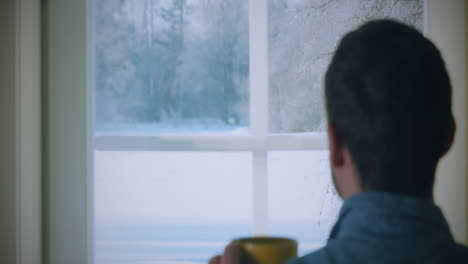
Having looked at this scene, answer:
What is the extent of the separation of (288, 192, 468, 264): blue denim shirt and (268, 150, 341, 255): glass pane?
1.00 m

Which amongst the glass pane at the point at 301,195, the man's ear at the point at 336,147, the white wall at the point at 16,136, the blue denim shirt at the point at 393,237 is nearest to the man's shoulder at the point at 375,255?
the blue denim shirt at the point at 393,237

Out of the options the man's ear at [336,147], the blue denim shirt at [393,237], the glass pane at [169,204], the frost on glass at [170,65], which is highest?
the frost on glass at [170,65]

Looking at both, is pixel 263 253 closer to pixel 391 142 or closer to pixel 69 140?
pixel 391 142

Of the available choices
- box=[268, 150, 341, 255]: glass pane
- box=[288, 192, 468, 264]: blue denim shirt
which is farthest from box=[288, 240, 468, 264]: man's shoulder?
box=[268, 150, 341, 255]: glass pane

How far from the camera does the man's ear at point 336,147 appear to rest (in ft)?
2.01

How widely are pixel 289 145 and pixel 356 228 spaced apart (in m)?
1.01

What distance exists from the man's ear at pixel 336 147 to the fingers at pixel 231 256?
17cm

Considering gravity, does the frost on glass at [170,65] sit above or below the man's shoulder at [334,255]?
above

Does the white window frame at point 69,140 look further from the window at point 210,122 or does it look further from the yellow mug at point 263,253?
the yellow mug at point 263,253

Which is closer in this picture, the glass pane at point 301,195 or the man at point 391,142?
the man at point 391,142

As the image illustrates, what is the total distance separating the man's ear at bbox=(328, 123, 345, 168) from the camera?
0.61m

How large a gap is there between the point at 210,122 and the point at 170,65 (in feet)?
0.75

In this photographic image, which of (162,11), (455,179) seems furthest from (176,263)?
(455,179)

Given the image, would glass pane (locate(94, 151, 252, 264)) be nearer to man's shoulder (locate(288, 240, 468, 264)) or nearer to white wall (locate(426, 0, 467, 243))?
white wall (locate(426, 0, 467, 243))
